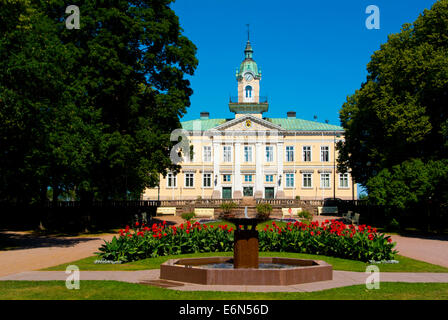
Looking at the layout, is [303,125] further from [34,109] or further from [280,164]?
[34,109]

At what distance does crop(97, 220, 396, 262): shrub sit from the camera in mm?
15016

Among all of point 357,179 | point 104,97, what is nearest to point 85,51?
point 104,97

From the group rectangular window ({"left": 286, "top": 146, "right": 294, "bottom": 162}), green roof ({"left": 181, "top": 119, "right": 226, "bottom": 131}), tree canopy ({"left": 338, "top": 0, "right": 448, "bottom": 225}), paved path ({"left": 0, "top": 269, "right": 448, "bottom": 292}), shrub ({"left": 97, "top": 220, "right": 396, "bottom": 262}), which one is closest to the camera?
paved path ({"left": 0, "top": 269, "right": 448, "bottom": 292})

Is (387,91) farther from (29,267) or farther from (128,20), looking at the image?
(29,267)

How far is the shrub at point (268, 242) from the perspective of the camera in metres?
15.0

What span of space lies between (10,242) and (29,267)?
29.9 ft

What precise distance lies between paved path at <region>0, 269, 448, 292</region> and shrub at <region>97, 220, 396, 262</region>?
238 cm

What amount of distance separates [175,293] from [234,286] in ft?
4.98

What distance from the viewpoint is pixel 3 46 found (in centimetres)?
1873

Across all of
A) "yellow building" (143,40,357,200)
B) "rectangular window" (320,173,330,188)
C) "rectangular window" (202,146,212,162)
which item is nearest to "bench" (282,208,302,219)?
"yellow building" (143,40,357,200)

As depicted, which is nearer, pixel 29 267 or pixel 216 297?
pixel 216 297

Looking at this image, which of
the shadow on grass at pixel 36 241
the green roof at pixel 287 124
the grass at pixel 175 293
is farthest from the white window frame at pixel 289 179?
the grass at pixel 175 293

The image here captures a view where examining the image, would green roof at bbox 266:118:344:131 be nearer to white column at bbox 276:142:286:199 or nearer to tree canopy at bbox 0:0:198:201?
white column at bbox 276:142:286:199

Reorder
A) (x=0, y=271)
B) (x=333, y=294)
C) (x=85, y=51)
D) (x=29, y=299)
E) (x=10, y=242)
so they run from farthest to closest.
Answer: (x=85, y=51) < (x=10, y=242) < (x=0, y=271) < (x=333, y=294) < (x=29, y=299)
